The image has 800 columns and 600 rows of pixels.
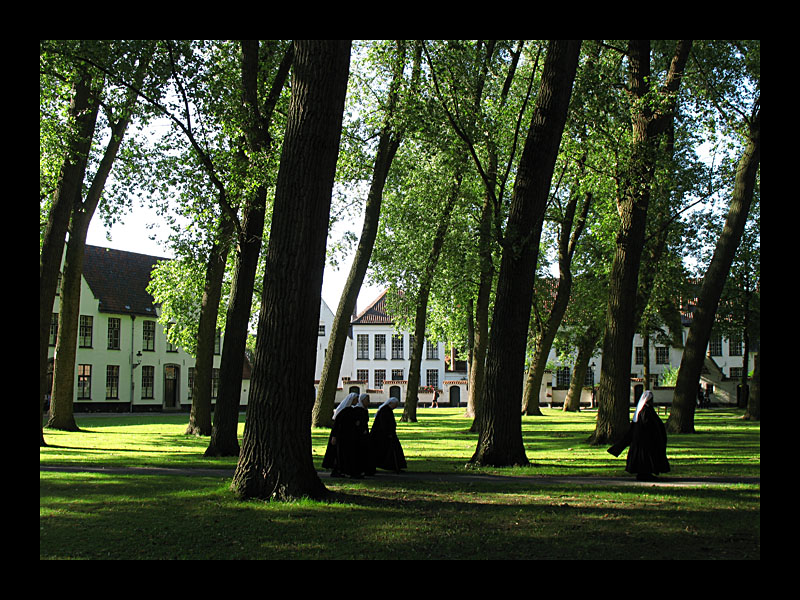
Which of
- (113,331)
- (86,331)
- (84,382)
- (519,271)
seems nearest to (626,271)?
(519,271)

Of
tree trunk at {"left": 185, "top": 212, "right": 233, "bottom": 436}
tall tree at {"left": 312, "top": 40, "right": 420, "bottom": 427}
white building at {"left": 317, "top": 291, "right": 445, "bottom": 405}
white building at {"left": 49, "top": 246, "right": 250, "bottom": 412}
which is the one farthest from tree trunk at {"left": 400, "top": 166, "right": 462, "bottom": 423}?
white building at {"left": 317, "top": 291, "right": 445, "bottom": 405}

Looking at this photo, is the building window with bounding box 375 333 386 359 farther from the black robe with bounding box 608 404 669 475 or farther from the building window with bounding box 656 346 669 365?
the black robe with bounding box 608 404 669 475

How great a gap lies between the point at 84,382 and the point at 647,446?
43.6 meters

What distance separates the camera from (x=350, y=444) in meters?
12.9

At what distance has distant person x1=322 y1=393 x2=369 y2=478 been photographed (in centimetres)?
1280

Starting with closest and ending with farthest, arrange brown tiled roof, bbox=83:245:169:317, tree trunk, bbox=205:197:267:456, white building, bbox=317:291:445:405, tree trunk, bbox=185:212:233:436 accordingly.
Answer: tree trunk, bbox=205:197:267:456 → tree trunk, bbox=185:212:233:436 → brown tiled roof, bbox=83:245:169:317 → white building, bbox=317:291:445:405

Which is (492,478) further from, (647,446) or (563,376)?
(563,376)

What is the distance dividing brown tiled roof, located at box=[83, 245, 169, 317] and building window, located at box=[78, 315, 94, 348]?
3.38ft

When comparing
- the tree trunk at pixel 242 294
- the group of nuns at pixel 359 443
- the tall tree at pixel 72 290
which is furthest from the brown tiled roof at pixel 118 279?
→ the group of nuns at pixel 359 443

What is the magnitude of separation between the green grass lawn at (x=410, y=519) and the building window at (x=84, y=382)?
1506 inches

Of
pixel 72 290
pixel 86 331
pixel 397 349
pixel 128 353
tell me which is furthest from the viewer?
pixel 397 349

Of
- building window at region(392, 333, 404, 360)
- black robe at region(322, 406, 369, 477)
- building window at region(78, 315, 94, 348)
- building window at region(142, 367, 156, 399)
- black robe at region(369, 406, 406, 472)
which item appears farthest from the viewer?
building window at region(392, 333, 404, 360)
